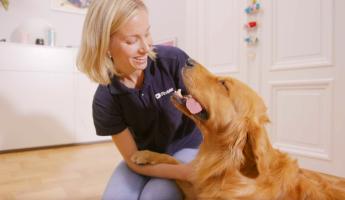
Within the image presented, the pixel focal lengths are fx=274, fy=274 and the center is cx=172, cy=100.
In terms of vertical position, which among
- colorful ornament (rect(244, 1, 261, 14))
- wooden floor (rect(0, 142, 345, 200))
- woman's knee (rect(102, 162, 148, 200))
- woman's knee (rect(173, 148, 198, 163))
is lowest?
wooden floor (rect(0, 142, 345, 200))

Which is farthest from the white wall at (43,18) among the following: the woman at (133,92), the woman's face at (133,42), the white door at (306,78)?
the woman's face at (133,42)

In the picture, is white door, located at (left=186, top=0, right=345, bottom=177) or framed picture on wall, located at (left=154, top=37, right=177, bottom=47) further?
framed picture on wall, located at (left=154, top=37, right=177, bottom=47)

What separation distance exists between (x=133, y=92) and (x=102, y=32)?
0.31m

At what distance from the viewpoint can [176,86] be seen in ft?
4.72

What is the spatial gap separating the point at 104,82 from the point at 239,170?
2.40 ft

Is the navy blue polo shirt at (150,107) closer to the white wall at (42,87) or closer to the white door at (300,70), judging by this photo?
the white door at (300,70)

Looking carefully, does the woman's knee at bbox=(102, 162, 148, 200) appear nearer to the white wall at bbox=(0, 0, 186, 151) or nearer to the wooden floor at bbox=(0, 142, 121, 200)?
the wooden floor at bbox=(0, 142, 121, 200)

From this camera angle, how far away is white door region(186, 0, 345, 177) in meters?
2.12

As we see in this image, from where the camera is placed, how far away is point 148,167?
132 cm

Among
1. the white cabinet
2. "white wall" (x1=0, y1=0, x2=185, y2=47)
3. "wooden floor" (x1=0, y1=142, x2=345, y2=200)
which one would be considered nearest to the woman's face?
"wooden floor" (x1=0, y1=142, x2=345, y2=200)

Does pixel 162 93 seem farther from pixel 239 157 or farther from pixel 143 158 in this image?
pixel 239 157

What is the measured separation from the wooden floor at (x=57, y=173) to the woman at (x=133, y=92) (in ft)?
2.00

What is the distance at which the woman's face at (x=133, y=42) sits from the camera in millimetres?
1215

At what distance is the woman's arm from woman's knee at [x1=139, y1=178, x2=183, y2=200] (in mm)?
33
